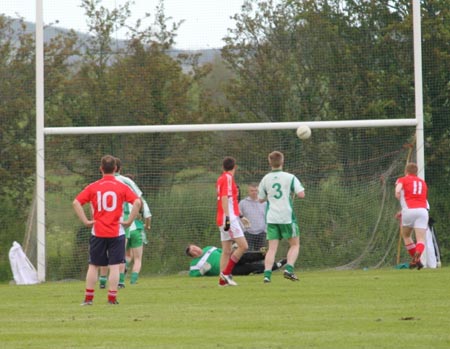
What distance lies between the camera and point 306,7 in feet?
74.1

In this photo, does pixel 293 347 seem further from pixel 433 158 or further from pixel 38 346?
pixel 433 158

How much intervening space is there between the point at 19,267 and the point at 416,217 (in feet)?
23.1

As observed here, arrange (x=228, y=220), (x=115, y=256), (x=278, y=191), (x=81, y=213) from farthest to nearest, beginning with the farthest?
(x=278, y=191), (x=228, y=220), (x=81, y=213), (x=115, y=256)

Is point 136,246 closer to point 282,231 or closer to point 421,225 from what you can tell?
point 282,231

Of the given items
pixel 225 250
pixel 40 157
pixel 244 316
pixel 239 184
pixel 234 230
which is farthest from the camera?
pixel 239 184

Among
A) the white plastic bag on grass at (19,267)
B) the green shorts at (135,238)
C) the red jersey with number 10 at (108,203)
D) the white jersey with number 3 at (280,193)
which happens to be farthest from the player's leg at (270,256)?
the white plastic bag on grass at (19,267)

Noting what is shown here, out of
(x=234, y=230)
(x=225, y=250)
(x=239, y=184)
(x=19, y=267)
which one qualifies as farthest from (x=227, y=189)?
(x=239, y=184)

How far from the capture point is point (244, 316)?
11.0m

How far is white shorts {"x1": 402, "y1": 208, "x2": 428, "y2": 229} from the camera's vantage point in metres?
19.5

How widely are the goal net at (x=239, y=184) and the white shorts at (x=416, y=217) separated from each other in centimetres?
175

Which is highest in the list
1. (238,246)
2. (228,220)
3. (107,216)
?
(107,216)

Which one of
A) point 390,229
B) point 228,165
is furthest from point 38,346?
point 390,229

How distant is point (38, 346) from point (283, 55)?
14.4 m

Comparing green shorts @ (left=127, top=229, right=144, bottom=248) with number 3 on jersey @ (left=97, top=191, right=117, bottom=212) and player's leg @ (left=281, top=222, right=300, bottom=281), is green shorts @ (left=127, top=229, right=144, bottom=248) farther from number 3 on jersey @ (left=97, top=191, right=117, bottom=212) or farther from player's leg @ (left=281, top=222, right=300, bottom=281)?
number 3 on jersey @ (left=97, top=191, right=117, bottom=212)
